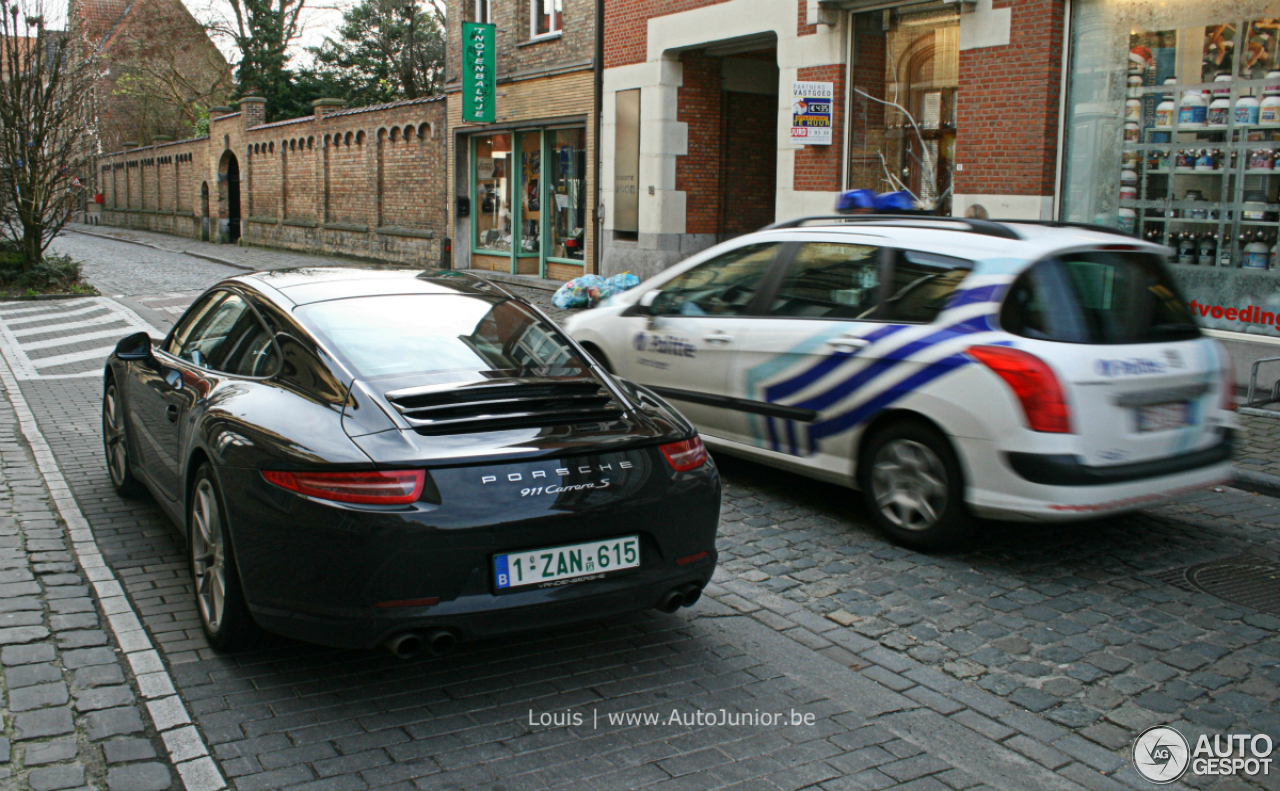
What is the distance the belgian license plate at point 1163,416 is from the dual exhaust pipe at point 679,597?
8.37ft

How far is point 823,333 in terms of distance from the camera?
6355 mm

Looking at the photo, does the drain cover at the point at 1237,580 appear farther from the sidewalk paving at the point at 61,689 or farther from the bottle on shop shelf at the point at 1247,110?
the bottle on shop shelf at the point at 1247,110

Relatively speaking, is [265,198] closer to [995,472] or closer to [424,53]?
[424,53]

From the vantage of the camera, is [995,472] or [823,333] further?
[823,333]

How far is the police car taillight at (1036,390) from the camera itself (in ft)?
17.2

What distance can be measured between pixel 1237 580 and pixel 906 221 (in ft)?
8.28

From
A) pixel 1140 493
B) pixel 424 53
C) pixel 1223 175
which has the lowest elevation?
pixel 1140 493

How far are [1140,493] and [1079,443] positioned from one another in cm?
49

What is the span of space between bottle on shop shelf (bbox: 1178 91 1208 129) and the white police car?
6.06 metres

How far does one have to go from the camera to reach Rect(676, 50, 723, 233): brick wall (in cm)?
1902

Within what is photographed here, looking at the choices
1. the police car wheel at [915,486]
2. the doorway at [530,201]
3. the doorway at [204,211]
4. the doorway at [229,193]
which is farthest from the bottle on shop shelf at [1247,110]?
the doorway at [204,211]

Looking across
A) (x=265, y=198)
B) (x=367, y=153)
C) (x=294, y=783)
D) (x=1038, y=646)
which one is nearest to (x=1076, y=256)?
(x=1038, y=646)

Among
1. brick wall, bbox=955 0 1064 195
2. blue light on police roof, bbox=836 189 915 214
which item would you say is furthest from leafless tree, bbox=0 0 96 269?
blue light on police roof, bbox=836 189 915 214

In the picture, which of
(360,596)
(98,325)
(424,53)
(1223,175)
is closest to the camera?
(360,596)
